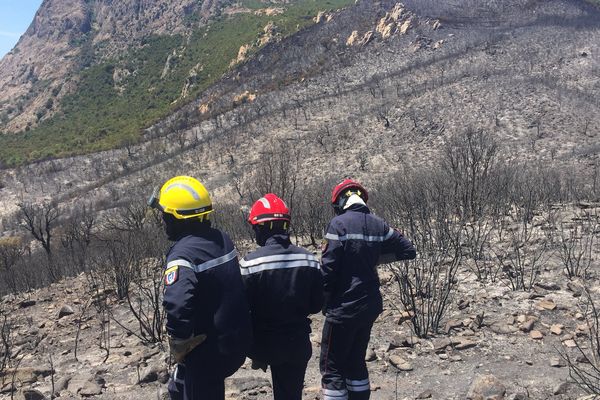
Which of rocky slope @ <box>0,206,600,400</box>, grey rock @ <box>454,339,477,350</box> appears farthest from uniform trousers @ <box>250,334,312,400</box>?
grey rock @ <box>454,339,477,350</box>

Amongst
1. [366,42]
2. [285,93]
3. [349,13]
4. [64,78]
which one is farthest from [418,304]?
[64,78]

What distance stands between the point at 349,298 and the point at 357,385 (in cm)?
71

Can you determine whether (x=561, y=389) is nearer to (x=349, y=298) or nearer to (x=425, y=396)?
(x=425, y=396)

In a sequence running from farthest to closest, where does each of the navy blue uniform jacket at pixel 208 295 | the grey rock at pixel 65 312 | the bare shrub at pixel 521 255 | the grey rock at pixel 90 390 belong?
the grey rock at pixel 65 312 → the bare shrub at pixel 521 255 → the grey rock at pixel 90 390 → the navy blue uniform jacket at pixel 208 295

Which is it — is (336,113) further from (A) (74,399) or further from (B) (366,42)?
(A) (74,399)

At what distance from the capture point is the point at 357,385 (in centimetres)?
367

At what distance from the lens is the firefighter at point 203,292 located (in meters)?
2.69

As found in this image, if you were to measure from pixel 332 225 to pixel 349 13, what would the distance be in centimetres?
6391

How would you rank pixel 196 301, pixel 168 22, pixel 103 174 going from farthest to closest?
pixel 168 22 < pixel 103 174 < pixel 196 301

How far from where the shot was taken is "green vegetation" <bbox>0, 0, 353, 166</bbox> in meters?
68.8

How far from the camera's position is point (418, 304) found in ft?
21.3

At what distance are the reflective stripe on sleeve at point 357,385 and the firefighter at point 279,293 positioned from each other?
61 centimetres

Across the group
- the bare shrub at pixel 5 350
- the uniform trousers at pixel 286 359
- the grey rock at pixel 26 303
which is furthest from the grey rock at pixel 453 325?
the grey rock at pixel 26 303

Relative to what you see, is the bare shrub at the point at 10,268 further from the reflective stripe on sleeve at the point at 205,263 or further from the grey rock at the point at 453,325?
the reflective stripe on sleeve at the point at 205,263
